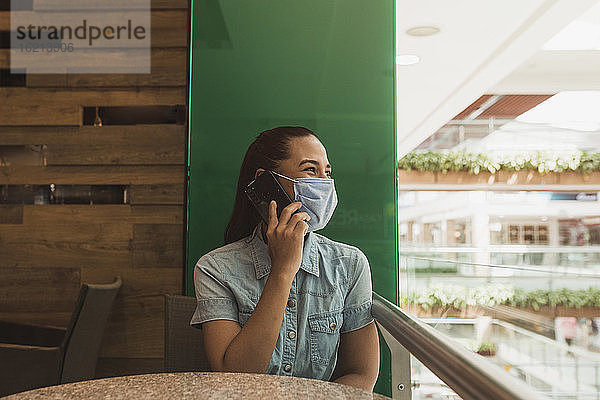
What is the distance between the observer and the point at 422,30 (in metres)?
4.45

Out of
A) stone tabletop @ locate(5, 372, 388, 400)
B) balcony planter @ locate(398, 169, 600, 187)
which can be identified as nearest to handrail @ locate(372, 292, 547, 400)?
stone tabletop @ locate(5, 372, 388, 400)

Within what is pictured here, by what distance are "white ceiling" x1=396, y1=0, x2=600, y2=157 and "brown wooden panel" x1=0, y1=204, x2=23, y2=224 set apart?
8.82ft

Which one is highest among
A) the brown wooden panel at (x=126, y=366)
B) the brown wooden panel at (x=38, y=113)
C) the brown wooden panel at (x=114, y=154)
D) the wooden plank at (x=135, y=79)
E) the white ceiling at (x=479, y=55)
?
the white ceiling at (x=479, y=55)

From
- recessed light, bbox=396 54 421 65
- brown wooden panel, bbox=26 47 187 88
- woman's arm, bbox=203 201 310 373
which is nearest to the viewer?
woman's arm, bbox=203 201 310 373

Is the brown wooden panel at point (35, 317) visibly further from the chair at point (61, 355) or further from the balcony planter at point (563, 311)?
the balcony planter at point (563, 311)

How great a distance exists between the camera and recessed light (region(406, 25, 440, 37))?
4.39 m

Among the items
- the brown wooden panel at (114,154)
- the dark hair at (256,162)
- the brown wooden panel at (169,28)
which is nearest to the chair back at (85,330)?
the brown wooden panel at (114,154)

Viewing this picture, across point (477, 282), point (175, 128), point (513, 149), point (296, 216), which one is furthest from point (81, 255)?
point (513, 149)

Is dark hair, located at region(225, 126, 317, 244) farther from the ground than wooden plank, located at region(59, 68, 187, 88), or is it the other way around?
wooden plank, located at region(59, 68, 187, 88)

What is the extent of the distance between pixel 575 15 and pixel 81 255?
351cm

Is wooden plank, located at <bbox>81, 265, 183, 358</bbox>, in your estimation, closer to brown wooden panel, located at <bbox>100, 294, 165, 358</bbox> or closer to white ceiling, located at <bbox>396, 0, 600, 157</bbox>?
brown wooden panel, located at <bbox>100, 294, 165, 358</bbox>

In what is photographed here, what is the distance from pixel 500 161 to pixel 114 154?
7.67m

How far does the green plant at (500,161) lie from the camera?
8977 mm

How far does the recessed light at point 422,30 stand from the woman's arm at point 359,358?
11.0 feet
